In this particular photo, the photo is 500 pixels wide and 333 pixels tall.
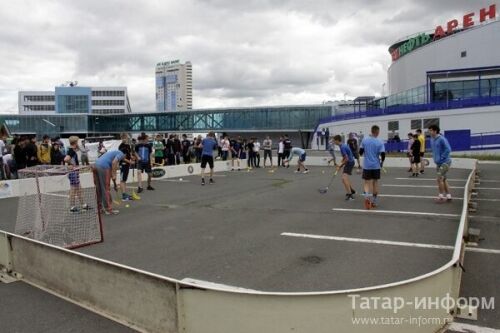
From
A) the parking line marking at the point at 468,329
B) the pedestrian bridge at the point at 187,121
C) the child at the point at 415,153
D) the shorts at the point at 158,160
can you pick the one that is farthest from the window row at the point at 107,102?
the parking line marking at the point at 468,329

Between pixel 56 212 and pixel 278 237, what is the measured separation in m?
4.01

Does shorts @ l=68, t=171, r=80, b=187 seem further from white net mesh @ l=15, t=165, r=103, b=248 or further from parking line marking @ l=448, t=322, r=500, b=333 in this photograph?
parking line marking @ l=448, t=322, r=500, b=333

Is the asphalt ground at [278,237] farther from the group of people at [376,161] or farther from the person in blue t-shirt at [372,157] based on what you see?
the person in blue t-shirt at [372,157]

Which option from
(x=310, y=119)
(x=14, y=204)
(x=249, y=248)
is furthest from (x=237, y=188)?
(x=310, y=119)

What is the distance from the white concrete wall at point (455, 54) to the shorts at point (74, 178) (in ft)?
153

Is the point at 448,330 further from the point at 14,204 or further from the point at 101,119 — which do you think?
the point at 101,119

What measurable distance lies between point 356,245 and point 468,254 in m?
1.58

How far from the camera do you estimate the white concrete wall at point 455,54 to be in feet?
145

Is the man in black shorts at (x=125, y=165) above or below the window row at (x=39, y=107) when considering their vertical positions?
below

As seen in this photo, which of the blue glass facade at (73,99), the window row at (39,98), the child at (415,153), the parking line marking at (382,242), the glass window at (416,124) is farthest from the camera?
the window row at (39,98)

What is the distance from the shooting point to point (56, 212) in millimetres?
7633

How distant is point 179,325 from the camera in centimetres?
364

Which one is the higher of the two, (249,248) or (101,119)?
(101,119)

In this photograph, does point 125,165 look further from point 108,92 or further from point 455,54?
→ point 108,92
